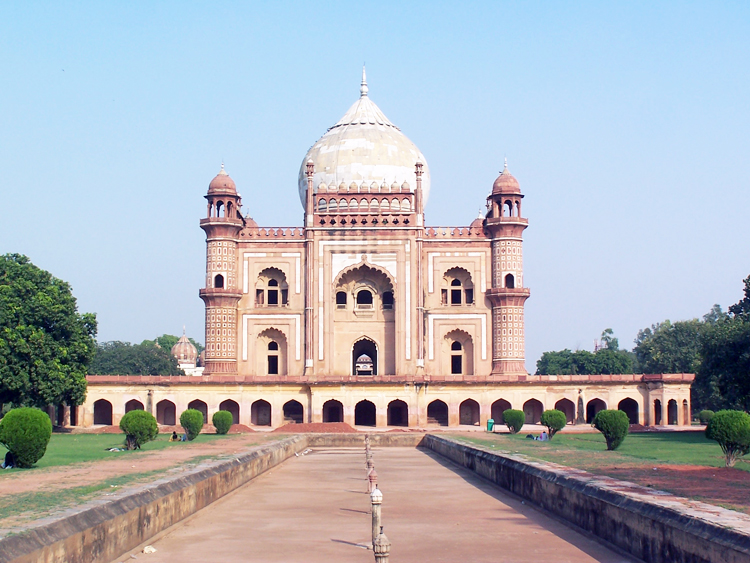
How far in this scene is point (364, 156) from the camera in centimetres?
4156

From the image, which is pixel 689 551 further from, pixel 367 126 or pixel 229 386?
pixel 367 126

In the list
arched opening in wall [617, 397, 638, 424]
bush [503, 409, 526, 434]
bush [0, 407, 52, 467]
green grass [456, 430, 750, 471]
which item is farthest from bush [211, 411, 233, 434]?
arched opening in wall [617, 397, 638, 424]

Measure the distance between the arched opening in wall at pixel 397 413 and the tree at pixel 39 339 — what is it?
12.1m

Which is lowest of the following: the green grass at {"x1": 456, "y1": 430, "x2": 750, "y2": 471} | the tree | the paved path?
the paved path

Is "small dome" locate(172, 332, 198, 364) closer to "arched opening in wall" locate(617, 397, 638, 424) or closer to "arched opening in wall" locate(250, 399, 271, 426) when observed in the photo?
"arched opening in wall" locate(250, 399, 271, 426)

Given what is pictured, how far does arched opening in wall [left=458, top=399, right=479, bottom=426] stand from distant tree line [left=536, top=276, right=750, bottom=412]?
855 cm

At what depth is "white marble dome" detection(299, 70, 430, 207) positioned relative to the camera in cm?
4122

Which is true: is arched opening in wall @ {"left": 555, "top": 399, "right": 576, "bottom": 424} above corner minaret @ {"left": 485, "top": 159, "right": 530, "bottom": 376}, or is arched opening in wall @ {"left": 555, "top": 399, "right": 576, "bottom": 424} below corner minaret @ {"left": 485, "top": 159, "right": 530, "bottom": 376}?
below

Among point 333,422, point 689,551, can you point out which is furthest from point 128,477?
point 333,422

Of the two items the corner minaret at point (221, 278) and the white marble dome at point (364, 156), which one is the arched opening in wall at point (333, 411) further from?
the white marble dome at point (364, 156)

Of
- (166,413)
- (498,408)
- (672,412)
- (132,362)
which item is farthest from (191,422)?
(132,362)

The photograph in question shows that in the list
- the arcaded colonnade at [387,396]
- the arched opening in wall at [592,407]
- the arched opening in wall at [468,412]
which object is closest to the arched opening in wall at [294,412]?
the arcaded colonnade at [387,396]

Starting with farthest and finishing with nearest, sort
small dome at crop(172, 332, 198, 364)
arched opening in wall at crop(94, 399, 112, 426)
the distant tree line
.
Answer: small dome at crop(172, 332, 198, 364), arched opening in wall at crop(94, 399, 112, 426), the distant tree line

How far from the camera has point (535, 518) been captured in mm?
9938
